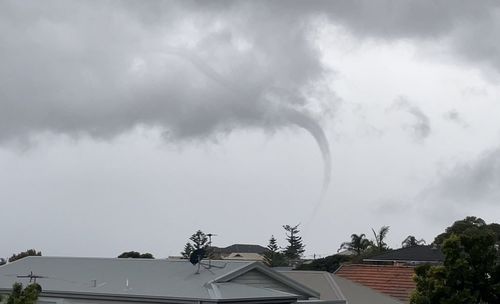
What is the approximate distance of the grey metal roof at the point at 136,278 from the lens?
75.0ft

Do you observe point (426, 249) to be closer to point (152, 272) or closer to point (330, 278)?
point (330, 278)

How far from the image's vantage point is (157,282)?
2434 centimetres

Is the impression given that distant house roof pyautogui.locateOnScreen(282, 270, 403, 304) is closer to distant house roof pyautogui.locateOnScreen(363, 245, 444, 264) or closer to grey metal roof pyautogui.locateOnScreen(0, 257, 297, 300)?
grey metal roof pyautogui.locateOnScreen(0, 257, 297, 300)

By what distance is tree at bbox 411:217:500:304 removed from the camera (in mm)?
18719

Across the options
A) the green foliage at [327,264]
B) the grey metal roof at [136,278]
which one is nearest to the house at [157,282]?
the grey metal roof at [136,278]

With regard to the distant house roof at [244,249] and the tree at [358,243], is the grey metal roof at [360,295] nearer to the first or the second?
the tree at [358,243]

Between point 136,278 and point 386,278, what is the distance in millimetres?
14338

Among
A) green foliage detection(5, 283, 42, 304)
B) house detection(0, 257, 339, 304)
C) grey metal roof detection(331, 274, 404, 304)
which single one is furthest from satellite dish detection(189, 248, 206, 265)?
grey metal roof detection(331, 274, 404, 304)

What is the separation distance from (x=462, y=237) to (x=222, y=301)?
6905 millimetres

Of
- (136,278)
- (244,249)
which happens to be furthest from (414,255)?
(244,249)

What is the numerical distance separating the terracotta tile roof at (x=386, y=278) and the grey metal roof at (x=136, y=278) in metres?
10.6

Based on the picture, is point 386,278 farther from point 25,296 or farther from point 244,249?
point 244,249

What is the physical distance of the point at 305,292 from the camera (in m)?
26.6

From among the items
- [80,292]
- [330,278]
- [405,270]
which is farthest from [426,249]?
[80,292]
